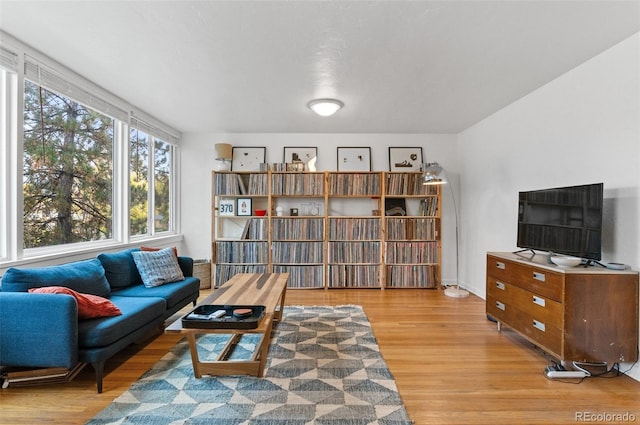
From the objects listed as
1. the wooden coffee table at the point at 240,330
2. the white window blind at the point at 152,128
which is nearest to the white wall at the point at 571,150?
the wooden coffee table at the point at 240,330

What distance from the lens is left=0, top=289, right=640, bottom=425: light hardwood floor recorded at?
1709mm

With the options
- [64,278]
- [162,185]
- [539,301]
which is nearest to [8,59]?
[64,278]

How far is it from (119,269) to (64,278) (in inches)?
26.0

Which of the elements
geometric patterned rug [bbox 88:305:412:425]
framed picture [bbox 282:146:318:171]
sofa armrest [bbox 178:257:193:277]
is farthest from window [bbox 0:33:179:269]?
framed picture [bbox 282:146:318:171]

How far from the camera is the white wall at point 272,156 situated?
15.6 ft

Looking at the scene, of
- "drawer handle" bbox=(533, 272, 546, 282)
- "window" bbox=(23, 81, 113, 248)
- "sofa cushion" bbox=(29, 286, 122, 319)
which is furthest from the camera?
"window" bbox=(23, 81, 113, 248)

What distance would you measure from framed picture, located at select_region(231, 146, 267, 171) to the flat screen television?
3.43 meters

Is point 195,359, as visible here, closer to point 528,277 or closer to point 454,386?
point 454,386

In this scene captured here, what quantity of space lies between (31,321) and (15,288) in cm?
35

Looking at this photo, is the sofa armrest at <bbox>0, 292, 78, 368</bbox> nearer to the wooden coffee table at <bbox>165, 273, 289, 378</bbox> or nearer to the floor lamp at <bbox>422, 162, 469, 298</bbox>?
the wooden coffee table at <bbox>165, 273, 289, 378</bbox>

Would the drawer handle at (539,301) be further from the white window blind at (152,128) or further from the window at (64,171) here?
the white window blind at (152,128)

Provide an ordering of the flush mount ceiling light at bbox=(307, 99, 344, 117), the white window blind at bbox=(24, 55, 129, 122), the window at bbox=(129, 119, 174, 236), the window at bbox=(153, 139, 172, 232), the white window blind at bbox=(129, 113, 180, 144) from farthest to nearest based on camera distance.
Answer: the window at bbox=(153, 139, 172, 232) < the window at bbox=(129, 119, 174, 236) < the white window blind at bbox=(129, 113, 180, 144) < the flush mount ceiling light at bbox=(307, 99, 344, 117) < the white window blind at bbox=(24, 55, 129, 122)

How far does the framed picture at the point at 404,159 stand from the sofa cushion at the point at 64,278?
12.7 feet

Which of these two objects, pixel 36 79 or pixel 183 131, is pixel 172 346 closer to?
pixel 36 79
